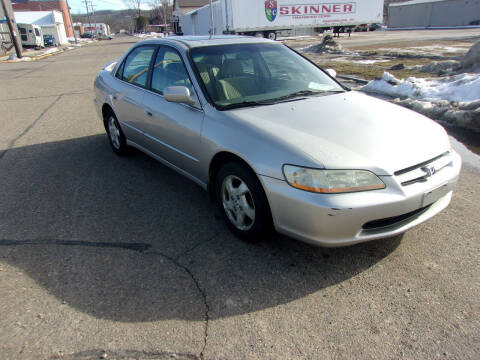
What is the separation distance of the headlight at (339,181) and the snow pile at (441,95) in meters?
4.46

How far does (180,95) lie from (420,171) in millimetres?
2022

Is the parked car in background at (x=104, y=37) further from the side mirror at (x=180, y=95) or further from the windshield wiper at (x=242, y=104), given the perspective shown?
the windshield wiper at (x=242, y=104)

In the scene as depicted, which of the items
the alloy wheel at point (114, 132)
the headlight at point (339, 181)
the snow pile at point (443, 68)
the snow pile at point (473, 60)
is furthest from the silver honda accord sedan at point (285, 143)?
the snow pile at point (443, 68)

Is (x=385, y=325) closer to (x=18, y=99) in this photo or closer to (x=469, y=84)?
(x=469, y=84)

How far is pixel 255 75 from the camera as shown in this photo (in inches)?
148

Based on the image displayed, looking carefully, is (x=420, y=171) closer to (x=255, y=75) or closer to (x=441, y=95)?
(x=255, y=75)

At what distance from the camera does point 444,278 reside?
2.62 meters

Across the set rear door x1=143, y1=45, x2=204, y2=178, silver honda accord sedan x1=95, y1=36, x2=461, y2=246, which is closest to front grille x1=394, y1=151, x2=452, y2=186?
silver honda accord sedan x1=95, y1=36, x2=461, y2=246

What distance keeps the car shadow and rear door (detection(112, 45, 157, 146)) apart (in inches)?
27.5

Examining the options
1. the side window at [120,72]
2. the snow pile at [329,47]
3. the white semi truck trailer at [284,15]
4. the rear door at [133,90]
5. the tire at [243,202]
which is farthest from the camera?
the white semi truck trailer at [284,15]

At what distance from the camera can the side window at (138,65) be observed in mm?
4340

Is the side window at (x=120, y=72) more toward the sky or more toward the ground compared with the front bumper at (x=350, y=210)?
more toward the sky

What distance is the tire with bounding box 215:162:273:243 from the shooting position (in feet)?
9.16

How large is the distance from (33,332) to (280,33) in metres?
34.0
